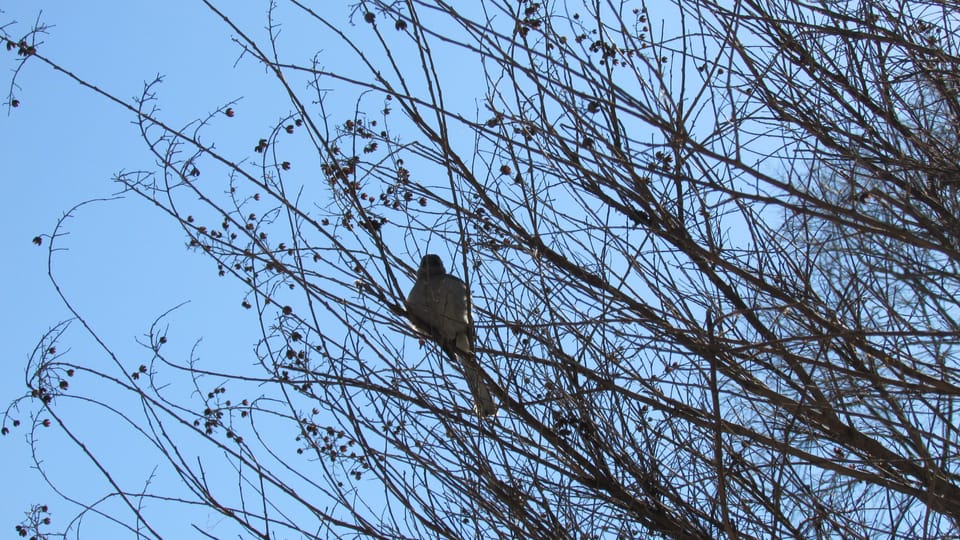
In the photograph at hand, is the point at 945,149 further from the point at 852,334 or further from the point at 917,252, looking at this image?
the point at 852,334

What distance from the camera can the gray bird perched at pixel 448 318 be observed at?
3.80m

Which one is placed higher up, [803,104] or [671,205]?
[803,104]

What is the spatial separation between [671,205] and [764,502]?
1.09 m

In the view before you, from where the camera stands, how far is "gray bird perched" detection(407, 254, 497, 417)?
A: 3803 mm

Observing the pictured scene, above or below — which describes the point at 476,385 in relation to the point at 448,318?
below

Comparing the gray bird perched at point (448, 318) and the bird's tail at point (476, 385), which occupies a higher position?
the gray bird perched at point (448, 318)

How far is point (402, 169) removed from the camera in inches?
157

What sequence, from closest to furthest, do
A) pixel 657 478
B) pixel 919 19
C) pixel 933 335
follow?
pixel 933 335 < pixel 657 478 < pixel 919 19

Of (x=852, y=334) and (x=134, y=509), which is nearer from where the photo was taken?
(x=852, y=334)

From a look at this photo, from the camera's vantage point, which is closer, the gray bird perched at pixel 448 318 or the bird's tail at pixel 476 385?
the bird's tail at pixel 476 385

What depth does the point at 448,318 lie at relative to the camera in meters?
4.05

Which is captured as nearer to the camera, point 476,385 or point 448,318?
point 476,385

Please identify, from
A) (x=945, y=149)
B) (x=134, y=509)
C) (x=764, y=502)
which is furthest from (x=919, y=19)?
(x=134, y=509)

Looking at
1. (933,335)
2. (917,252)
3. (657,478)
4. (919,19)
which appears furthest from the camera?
(919,19)
